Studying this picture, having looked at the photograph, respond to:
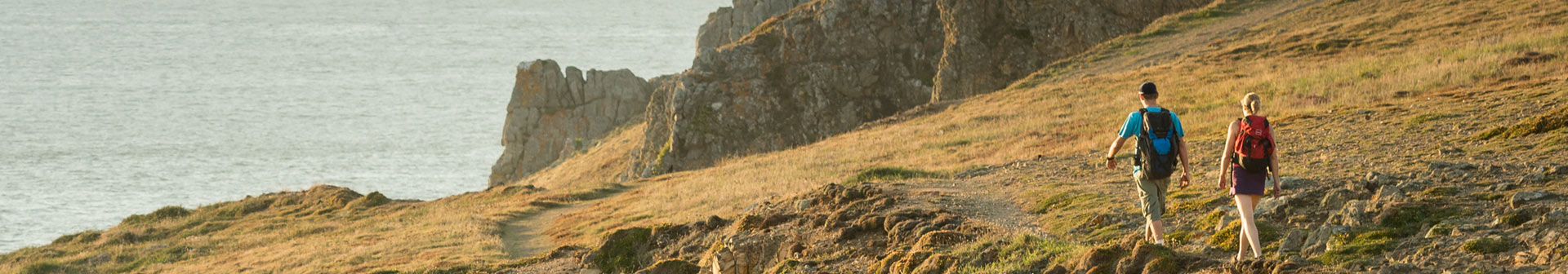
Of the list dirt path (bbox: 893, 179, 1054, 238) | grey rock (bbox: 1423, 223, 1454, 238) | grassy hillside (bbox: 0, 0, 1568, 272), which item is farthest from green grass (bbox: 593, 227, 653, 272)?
grey rock (bbox: 1423, 223, 1454, 238)

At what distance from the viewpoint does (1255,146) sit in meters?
11.9

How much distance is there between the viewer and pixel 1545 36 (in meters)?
31.3

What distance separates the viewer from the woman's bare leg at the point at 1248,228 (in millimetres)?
11547

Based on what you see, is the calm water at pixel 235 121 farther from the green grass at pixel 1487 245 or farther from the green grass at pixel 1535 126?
the green grass at pixel 1487 245

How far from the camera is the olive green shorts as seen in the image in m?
13.0

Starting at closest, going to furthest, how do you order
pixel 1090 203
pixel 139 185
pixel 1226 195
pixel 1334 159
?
pixel 1226 195
pixel 1090 203
pixel 1334 159
pixel 139 185

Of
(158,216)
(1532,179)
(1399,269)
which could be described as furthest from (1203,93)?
(158,216)

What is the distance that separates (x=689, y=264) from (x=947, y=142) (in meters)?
17.5

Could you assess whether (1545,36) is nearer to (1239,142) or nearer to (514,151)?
(1239,142)

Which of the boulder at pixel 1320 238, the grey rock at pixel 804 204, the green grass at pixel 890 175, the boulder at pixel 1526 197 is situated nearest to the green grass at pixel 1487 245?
the boulder at pixel 1320 238

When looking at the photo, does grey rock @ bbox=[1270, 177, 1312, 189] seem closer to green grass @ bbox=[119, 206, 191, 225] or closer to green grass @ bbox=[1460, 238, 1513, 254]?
green grass @ bbox=[1460, 238, 1513, 254]

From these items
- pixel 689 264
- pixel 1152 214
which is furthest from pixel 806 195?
pixel 1152 214

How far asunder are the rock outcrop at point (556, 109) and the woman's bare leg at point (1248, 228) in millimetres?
71424

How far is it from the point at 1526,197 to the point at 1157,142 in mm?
3528
